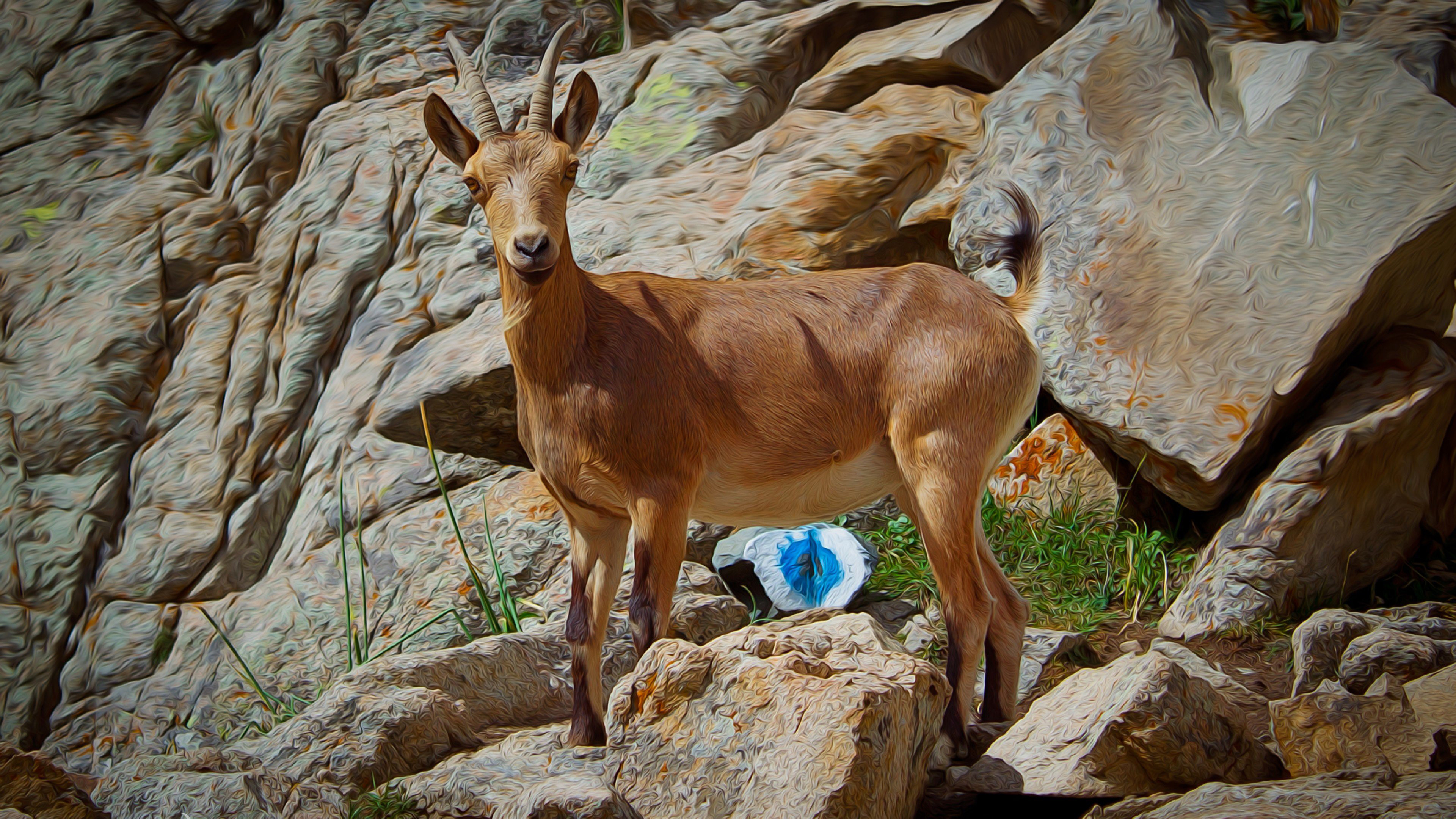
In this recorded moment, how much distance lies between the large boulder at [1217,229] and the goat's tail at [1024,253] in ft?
0.33

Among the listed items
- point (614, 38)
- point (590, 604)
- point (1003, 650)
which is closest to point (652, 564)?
point (590, 604)

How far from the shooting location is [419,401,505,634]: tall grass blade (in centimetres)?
505

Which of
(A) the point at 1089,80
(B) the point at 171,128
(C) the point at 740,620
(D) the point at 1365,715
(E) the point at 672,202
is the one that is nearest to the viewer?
(D) the point at 1365,715

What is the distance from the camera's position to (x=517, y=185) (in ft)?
11.8

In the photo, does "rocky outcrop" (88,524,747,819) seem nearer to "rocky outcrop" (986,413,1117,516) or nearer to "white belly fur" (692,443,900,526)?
"white belly fur" (692,443,900,526)

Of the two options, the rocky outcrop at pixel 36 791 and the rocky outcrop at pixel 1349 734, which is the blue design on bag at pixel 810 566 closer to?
the rocky outcrop at pixel 1349 734

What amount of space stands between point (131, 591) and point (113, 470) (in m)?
0.81

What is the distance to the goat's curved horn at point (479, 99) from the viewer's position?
12.7ft

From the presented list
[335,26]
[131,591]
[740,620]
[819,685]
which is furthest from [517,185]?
[335,26]

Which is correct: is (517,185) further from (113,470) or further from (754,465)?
(113,470)

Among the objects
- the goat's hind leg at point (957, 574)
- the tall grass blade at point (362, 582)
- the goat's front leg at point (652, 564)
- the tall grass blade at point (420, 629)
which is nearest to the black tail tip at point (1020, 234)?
the goat's hind leg at point (957, 574)

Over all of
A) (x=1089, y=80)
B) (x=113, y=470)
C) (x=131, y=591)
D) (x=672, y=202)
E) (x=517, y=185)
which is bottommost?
(x=131, y=591)

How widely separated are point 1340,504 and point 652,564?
334cm

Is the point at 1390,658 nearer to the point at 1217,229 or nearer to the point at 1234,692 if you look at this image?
the point at 1234,692
